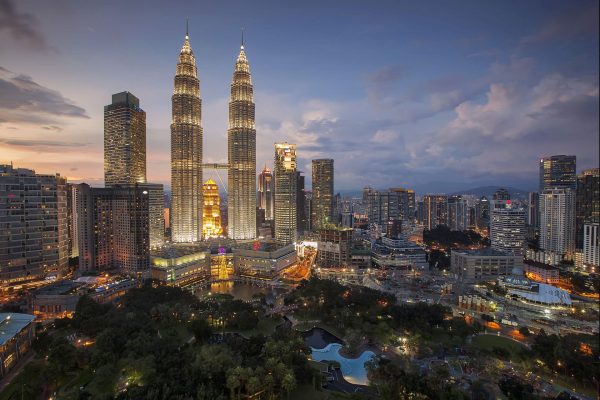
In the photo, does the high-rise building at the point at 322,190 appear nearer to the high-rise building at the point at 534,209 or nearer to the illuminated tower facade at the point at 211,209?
the illuminated tower facade at the point at 211,209

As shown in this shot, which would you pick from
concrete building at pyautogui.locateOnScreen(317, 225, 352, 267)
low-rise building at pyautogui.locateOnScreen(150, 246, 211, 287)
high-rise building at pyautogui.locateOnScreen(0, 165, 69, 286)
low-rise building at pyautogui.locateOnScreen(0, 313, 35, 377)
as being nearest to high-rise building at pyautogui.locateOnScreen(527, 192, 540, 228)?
concrete building at pyautogui.locateOnScreen(317, 225, 352, 267)

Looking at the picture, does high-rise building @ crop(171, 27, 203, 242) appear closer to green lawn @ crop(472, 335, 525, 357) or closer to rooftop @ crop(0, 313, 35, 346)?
rooftop @ crop(0, 313, 35, 346)

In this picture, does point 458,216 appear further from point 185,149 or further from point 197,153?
point 185,149

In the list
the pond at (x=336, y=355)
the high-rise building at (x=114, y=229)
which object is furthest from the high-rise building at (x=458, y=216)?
the high-rise building at (x=114, y=229)

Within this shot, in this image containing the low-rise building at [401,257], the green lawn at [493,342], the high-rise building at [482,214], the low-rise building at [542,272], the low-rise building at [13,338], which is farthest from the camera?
the high-rise building at [482,214]

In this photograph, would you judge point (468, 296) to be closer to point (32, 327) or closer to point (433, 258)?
point (433, 258)
